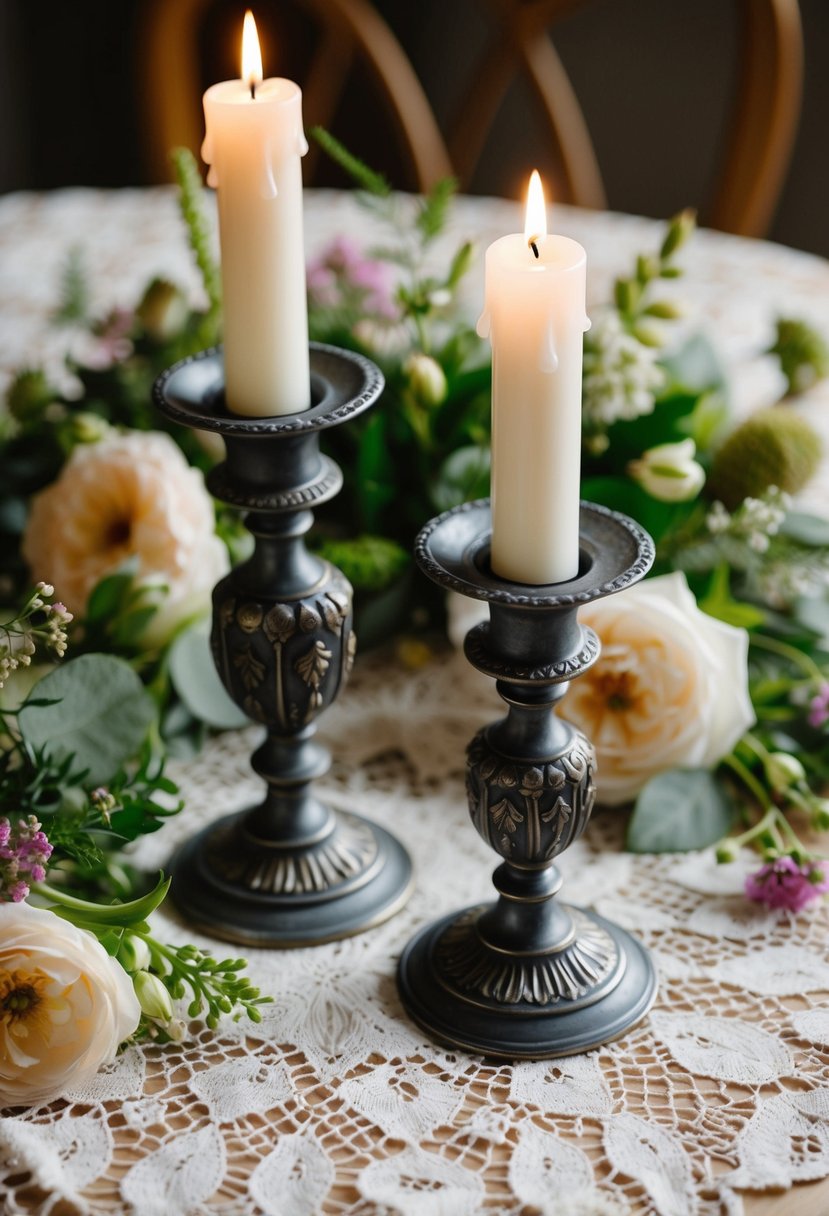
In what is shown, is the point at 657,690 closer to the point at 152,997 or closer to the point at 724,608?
the point at 724,608

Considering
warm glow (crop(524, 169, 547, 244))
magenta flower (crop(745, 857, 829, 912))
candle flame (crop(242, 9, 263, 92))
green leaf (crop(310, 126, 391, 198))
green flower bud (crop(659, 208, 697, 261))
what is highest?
candle flame (crop(242, 9, 263, 92))

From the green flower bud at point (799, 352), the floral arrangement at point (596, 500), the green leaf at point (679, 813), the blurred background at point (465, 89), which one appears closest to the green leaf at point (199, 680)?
the floral arrangement at point (596, 500)

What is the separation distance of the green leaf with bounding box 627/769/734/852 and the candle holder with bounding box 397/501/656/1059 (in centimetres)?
8

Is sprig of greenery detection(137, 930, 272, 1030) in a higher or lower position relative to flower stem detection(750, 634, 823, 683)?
higher

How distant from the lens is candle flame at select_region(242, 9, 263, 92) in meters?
0.65

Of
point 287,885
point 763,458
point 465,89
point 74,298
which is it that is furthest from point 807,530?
point 465,89

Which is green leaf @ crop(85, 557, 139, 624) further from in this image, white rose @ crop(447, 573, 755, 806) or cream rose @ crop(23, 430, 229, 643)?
Result: white rose @ crop(447, 573, 755, 806)

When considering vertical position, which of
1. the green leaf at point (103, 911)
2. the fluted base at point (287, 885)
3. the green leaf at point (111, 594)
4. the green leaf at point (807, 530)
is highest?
the green leaf at point (111, 594)

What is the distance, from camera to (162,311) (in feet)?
3.38

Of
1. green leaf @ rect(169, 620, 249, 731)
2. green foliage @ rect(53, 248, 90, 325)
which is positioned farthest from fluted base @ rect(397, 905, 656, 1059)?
green foliage @ rect(53, 248, 90, 325)

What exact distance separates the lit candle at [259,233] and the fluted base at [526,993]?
27 cm

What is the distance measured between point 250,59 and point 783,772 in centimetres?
45

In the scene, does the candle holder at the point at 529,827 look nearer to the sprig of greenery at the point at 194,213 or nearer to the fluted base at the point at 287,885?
the fluted base at the point at 287,885

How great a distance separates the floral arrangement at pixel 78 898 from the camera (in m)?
0.60
